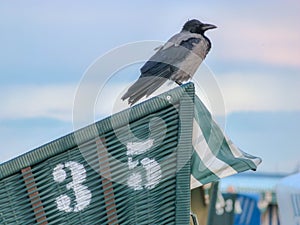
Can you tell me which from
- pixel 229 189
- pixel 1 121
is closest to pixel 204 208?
pixel 1 121

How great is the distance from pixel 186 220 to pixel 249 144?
39.6 inches

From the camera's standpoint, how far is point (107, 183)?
0.77 m

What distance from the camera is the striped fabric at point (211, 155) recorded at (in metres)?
1.03

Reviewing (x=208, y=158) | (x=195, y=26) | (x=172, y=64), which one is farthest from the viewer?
(x=195, y=26)

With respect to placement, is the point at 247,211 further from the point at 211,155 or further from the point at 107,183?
the point at 107,183

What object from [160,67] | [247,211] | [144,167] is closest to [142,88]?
[160,67]

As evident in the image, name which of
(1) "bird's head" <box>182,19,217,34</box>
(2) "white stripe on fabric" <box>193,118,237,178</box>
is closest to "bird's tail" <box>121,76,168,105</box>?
(2) "white stripe on fabric" <box>193,118,237,178</box>

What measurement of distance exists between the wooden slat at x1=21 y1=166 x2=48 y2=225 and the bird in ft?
1.05

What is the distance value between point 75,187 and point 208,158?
1.20ft

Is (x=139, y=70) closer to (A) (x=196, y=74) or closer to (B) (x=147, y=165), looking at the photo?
(A) (x=196, y=74)

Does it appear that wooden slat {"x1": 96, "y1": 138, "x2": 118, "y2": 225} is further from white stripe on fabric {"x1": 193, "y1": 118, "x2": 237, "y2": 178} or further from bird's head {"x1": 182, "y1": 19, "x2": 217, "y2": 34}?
bird's head {"x1": 182, "y1": 19, "x2": 217, "y2": 34}

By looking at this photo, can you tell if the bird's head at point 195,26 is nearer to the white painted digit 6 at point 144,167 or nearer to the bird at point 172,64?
the bird at point 172,64

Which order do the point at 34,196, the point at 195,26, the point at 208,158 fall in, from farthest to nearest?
1. the point at 195,26
2. the point at 208,158
3. the point at 34,196

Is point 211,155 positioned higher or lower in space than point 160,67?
lower
